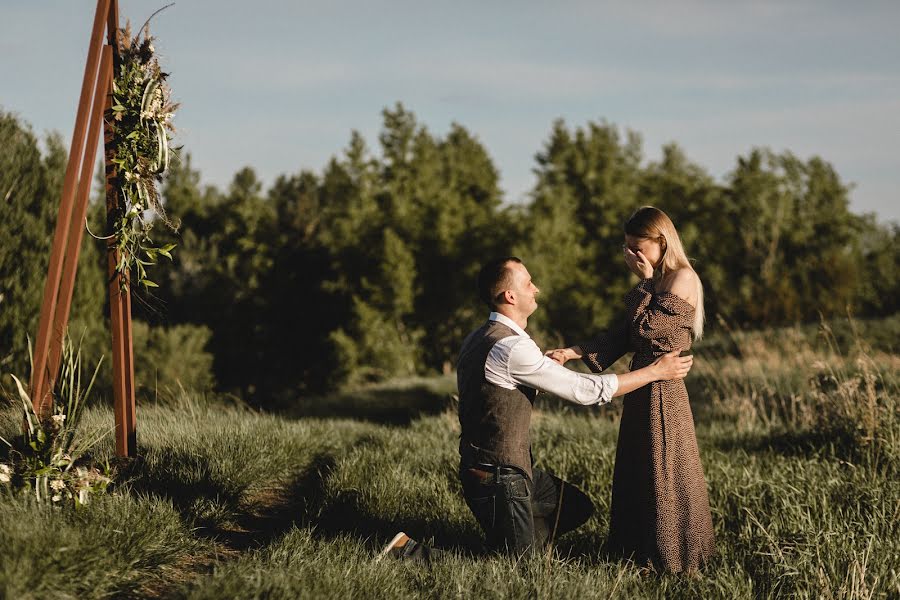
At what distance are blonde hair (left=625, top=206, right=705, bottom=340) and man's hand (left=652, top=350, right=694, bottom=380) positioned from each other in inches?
10.3

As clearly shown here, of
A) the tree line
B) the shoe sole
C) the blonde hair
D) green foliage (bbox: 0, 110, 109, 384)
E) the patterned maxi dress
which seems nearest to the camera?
the shoe sole

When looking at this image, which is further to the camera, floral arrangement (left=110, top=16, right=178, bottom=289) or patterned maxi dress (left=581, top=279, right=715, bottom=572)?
floral arrangement (left=110, top=16, right=178, bottom=289)

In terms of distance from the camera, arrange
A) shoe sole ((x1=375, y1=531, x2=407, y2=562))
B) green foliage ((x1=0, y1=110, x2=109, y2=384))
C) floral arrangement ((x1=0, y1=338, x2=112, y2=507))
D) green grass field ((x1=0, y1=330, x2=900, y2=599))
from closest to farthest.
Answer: green grass field ((x1=0, y1=330, x2=900, y2=599))
shoe sole ((x1=375, y1=531, x2=407, y2=562))
floral arrangement ((x1=0, y1=338, x2=112, y2=507))
green foliage ((x1=0, y1=110, x2=109, y2=384))

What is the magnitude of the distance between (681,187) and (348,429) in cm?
4216

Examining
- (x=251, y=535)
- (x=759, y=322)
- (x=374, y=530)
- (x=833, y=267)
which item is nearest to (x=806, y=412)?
(x=374, y=530)

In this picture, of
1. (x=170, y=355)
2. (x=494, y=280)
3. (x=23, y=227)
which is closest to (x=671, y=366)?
(x=494, y=280)

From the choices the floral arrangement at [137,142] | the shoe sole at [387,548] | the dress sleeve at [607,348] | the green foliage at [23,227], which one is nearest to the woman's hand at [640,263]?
the dress sleeve at [607,348]

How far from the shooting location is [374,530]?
4684mm

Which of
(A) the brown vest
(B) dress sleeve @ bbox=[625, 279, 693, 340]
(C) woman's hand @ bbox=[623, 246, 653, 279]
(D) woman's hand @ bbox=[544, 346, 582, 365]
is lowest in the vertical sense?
(A) the brown vest

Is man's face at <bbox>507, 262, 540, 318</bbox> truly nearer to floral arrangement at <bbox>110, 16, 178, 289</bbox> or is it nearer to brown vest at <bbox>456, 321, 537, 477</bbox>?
brown vest at <bbox>456, 321, 537, 477</bbox>

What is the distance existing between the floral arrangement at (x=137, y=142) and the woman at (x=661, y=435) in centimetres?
286

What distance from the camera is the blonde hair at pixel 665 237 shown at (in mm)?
4141

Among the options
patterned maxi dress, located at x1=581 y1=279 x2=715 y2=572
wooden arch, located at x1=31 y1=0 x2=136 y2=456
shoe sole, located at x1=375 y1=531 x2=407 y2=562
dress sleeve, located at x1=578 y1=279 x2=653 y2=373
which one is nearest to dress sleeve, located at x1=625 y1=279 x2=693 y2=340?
patterned maxi dress, located at x1=581 y1=279 x2=715 y2=572

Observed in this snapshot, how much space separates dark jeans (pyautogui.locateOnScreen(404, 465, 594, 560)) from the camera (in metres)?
3.84
